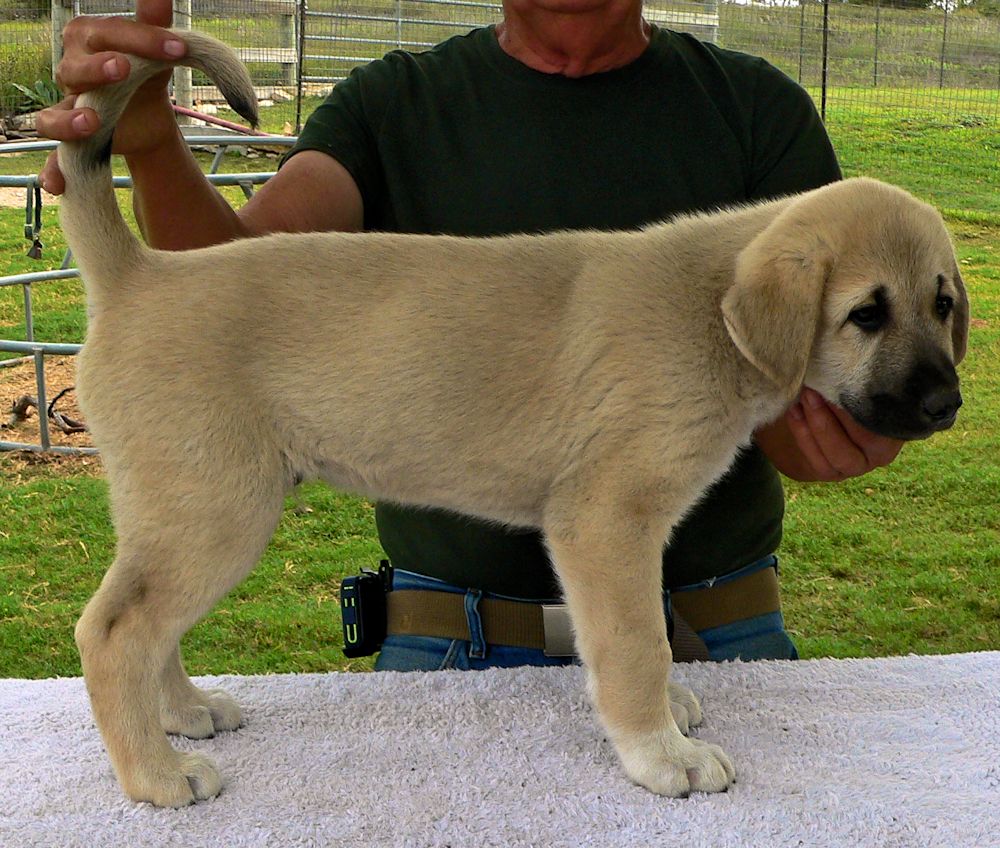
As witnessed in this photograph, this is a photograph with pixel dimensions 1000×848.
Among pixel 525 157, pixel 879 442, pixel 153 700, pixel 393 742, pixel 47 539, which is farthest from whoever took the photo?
pixel 47 539

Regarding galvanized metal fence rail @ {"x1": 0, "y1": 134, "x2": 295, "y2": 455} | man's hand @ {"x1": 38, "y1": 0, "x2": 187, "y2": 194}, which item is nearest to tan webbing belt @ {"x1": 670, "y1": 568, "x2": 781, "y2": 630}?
man's hand @ {"x1": 38, "y1": 0, "x2": 187, "y2": 194}

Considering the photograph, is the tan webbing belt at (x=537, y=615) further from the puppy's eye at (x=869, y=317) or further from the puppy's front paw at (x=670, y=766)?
the puppy's eye at (x=869, y=317)

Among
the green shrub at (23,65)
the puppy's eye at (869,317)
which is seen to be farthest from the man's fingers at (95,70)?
the green shrub at (23,65)

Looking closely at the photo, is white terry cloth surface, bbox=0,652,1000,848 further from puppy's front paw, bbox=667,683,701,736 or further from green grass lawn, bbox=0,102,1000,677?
green grass lawn, bbox=0,102,1000,677

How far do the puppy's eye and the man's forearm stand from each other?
1.56 m

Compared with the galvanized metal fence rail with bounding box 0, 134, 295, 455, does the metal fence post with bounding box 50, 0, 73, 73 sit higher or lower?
higher

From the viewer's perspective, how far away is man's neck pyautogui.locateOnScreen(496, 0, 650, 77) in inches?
127

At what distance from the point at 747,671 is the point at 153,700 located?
59.7 inches

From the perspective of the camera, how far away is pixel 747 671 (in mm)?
3029

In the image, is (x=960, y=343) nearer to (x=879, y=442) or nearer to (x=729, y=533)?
(x=879, y=442)

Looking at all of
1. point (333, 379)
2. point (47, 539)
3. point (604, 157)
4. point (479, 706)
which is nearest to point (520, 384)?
point (333, 379)

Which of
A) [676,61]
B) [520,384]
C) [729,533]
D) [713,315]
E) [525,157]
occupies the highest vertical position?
[676,61]

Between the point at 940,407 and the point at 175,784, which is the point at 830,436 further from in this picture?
the point at 175,784

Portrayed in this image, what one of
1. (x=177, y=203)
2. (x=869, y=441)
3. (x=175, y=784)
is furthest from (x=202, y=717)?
(x=869, y=441)
